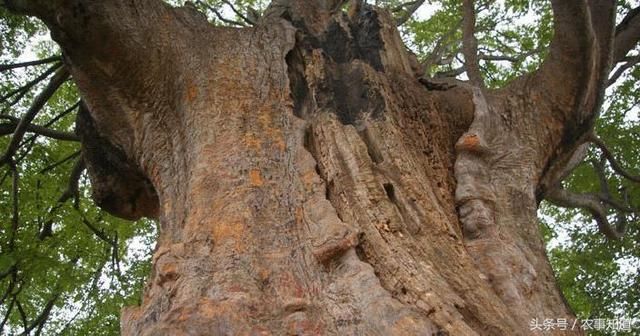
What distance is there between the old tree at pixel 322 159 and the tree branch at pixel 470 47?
0.05ft

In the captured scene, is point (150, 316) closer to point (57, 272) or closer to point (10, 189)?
point (57, 272)

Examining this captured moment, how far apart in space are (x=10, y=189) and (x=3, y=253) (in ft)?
5.18

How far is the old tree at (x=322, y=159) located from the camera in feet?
6.75

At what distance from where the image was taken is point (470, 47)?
165 inches

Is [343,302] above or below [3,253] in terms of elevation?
below

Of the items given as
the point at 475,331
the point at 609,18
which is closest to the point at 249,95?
the point at 475,331

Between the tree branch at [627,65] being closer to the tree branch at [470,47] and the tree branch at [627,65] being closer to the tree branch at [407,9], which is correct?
Result: the tree branch at [470,47]

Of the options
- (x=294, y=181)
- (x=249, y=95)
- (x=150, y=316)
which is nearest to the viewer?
(x=150, y=316)

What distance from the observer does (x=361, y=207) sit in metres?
2.40

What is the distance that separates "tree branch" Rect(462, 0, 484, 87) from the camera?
3.97 metres

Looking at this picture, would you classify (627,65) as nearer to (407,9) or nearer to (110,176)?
(407,9)

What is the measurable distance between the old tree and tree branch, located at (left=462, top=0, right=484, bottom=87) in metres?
0.02

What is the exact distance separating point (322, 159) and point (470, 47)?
6.46 ft

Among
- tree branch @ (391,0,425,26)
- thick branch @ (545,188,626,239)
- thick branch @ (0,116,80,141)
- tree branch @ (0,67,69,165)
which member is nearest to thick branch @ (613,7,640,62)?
thick branch @ (545,188,626,239)
